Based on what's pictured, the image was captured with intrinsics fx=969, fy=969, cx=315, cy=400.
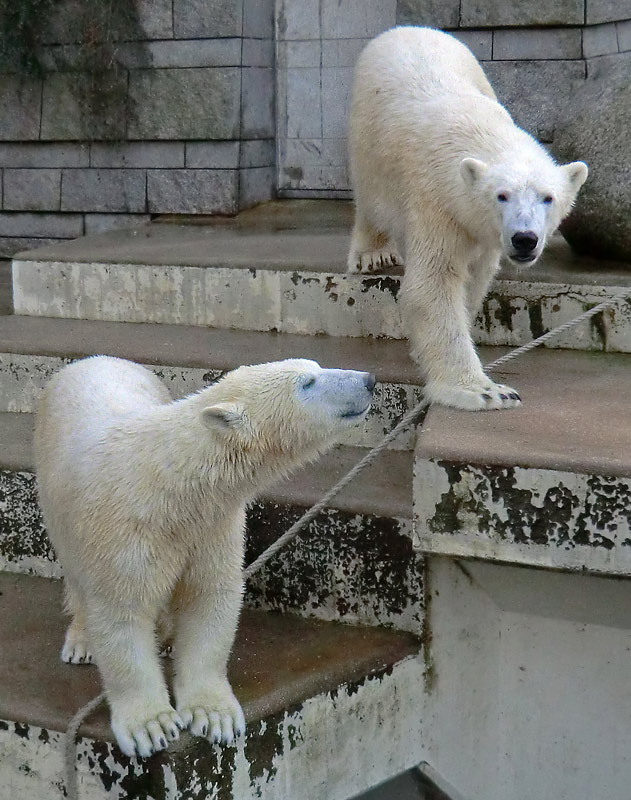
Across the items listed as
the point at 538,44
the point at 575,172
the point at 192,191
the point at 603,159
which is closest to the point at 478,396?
the point at 575,172

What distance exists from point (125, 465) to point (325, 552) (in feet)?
2.74

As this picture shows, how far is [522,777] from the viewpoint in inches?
110

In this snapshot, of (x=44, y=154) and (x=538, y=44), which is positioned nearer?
(x=538, y=44)

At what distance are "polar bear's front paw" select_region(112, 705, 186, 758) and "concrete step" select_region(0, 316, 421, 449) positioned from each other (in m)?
1.27

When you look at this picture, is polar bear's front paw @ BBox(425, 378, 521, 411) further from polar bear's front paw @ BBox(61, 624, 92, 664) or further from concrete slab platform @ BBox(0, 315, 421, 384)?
polar bear's front paw @ BBox(61, 624, 92, 664)

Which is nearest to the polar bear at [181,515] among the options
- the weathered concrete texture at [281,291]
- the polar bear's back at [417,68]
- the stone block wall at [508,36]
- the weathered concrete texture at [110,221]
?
the weathered concrete texture at [281,291]

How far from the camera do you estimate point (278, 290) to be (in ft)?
12.5

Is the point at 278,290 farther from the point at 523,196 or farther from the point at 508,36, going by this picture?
the point at 508,36

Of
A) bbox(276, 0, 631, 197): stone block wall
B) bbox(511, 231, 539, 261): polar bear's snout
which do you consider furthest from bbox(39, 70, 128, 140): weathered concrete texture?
bbox(511, 231, 539, 261): polar bear's snout

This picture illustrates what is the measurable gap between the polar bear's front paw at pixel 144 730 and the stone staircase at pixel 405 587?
4 centimetres

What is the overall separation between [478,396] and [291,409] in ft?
2.89

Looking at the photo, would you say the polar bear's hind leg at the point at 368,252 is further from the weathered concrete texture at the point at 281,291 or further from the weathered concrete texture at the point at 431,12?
the weathered concrete texture at the point at 431,12

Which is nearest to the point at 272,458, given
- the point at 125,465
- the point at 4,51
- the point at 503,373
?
the point at 125,465

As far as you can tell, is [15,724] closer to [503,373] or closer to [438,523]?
[438,523]
